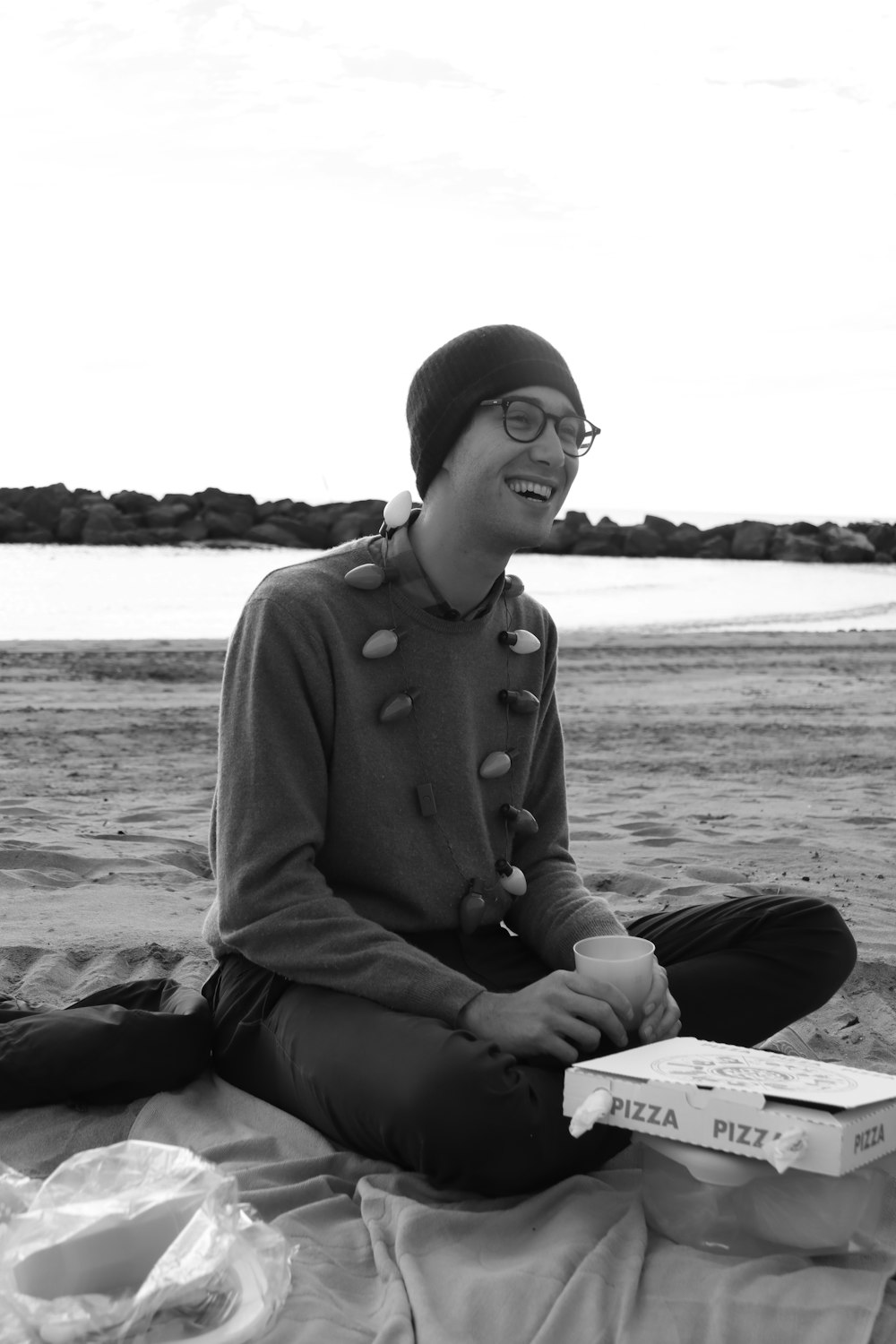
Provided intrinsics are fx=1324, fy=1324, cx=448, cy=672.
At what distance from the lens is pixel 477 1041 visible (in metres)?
2.36

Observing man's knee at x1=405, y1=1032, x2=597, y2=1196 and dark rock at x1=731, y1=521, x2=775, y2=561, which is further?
dark rock at x1=731, y1=521, x2=775, y2=561

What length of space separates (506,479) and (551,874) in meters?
0.91

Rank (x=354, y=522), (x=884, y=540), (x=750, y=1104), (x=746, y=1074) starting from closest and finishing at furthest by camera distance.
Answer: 1. (x=750, y=1104)
2. (x=746, y=1074)
3. (x=354, y=522)
4. (x=884, y=540)

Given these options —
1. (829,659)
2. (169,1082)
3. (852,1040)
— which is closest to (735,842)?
(852,1040)

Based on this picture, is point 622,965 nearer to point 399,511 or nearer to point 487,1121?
point 487,1121

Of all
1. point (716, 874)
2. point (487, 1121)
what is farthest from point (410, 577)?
point (716, 874)

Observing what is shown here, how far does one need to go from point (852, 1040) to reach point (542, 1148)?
1.14 m

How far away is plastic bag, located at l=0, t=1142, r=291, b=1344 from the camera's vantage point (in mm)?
1741

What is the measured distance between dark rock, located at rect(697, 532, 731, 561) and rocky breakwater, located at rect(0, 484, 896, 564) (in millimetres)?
26

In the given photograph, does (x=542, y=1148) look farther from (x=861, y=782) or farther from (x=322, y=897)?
(x=861, y=782)

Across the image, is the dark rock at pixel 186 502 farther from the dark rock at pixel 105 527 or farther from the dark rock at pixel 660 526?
the dark rock at pixel 660 526

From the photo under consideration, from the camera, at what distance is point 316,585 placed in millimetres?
2689

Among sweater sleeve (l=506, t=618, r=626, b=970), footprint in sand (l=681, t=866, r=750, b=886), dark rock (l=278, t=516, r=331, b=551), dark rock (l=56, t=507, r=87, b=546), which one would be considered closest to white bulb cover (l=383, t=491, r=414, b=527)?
sweater sleeve (l=506, t=618, r=626, b=970)

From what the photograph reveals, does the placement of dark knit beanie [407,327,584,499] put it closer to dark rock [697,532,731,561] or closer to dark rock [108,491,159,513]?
dark rock [697,532,731,561]
